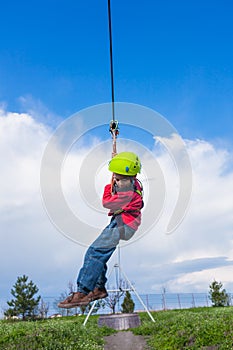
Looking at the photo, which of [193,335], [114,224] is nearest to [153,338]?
[193,335]

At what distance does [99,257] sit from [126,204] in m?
0.95

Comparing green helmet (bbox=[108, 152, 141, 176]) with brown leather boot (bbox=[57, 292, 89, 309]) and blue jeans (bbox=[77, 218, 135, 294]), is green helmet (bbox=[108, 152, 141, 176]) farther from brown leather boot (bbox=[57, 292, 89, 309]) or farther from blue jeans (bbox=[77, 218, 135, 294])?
brown leather boot (bbox=[57, 292, 89, 309])

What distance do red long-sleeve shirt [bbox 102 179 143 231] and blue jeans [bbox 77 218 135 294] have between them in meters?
0.13

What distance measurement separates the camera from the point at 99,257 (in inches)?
219

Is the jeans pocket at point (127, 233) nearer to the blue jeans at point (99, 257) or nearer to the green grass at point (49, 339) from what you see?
the blue jeans at point (99, 257)

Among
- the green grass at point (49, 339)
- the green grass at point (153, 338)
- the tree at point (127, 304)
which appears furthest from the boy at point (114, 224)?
the tree at point (127, 304)

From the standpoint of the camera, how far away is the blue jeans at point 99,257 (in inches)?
215

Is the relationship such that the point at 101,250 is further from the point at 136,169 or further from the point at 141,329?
the point at 141,329

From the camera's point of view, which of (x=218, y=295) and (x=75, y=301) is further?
(x=218, y=295)

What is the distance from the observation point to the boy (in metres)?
5.46

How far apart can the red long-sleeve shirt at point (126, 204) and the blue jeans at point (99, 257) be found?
0.13 metres

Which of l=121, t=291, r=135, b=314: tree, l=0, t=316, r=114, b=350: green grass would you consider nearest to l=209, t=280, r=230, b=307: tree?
l=121, t=291, r=135, b=314: tree

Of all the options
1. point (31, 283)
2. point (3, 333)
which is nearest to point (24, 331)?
point (3, 333)

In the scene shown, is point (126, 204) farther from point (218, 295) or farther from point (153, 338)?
point (218, 295)
